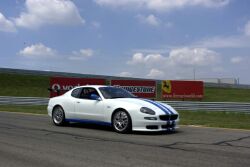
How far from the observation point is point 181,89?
3700cm

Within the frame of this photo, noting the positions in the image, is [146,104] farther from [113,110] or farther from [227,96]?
[227,96]

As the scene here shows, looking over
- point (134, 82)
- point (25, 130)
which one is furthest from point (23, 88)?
point (25, 130)

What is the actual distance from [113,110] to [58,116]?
264 centimetres

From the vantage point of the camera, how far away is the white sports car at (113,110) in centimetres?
1153

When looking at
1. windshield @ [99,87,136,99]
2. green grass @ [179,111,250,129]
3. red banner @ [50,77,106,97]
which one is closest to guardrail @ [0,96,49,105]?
red banner @ [50,77,106,97]

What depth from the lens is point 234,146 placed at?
9477 millimetres

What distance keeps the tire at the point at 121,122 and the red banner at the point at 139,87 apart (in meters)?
18.0

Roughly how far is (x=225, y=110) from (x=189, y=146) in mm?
18923

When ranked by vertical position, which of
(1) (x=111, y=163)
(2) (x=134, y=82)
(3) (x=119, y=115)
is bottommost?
(1) (x=111, y=163)

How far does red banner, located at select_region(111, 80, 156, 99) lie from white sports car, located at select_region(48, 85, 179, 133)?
1621 cm

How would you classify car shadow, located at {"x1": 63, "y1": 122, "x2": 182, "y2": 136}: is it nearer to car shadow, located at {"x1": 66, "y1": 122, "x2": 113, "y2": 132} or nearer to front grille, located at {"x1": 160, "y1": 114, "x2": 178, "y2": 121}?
car shadow, located at {"x1": 66, "y1": 122, "x2": 113, "y2": 132}

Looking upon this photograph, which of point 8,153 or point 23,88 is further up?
point 23,88

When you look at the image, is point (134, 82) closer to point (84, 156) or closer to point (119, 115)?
point (119, 115)

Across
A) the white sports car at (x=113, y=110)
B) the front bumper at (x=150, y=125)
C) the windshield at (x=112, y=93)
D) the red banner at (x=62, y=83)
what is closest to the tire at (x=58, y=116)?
the white sports car at (x=113, y=110)
